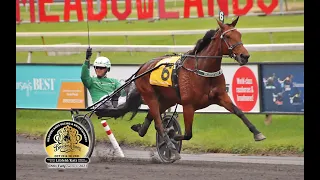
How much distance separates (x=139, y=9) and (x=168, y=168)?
617 cm

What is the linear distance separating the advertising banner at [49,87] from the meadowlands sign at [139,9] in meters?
1.99

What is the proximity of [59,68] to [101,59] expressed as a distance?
277 centimetres

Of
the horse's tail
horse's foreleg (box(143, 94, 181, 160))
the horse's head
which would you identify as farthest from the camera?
the horse's tail

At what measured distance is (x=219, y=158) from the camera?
11.7 m

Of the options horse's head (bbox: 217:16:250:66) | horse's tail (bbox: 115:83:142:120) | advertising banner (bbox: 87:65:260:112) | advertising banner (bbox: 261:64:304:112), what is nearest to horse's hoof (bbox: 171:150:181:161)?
horse's tail (bbox: 115:83:142:120)

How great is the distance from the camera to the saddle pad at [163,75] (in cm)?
1088

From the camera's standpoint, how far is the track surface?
9.72 metres

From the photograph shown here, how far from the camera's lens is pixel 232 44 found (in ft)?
33.4

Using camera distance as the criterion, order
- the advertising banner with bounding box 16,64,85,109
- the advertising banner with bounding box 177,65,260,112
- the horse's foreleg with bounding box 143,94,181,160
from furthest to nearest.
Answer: the advertising banner with bounding box 16,64,85,109 → the advertising banner with bounding box 177,65,260,112 → the horse's foreleg with bounding box 143,94,181,160

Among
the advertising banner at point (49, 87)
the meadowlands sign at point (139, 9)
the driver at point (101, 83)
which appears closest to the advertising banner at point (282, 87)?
the driver at point (101, 83)

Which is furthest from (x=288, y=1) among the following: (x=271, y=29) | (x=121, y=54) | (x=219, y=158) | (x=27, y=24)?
(x=219, y=158)

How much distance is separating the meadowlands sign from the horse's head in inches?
205

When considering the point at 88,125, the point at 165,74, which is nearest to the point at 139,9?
the point at 88,125

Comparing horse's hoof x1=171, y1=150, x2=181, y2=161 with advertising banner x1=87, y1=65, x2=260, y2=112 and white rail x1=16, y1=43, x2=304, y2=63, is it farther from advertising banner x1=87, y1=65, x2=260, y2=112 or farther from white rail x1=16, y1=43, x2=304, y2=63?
white rail x1=16, y1=43, x2=304, y2=63
